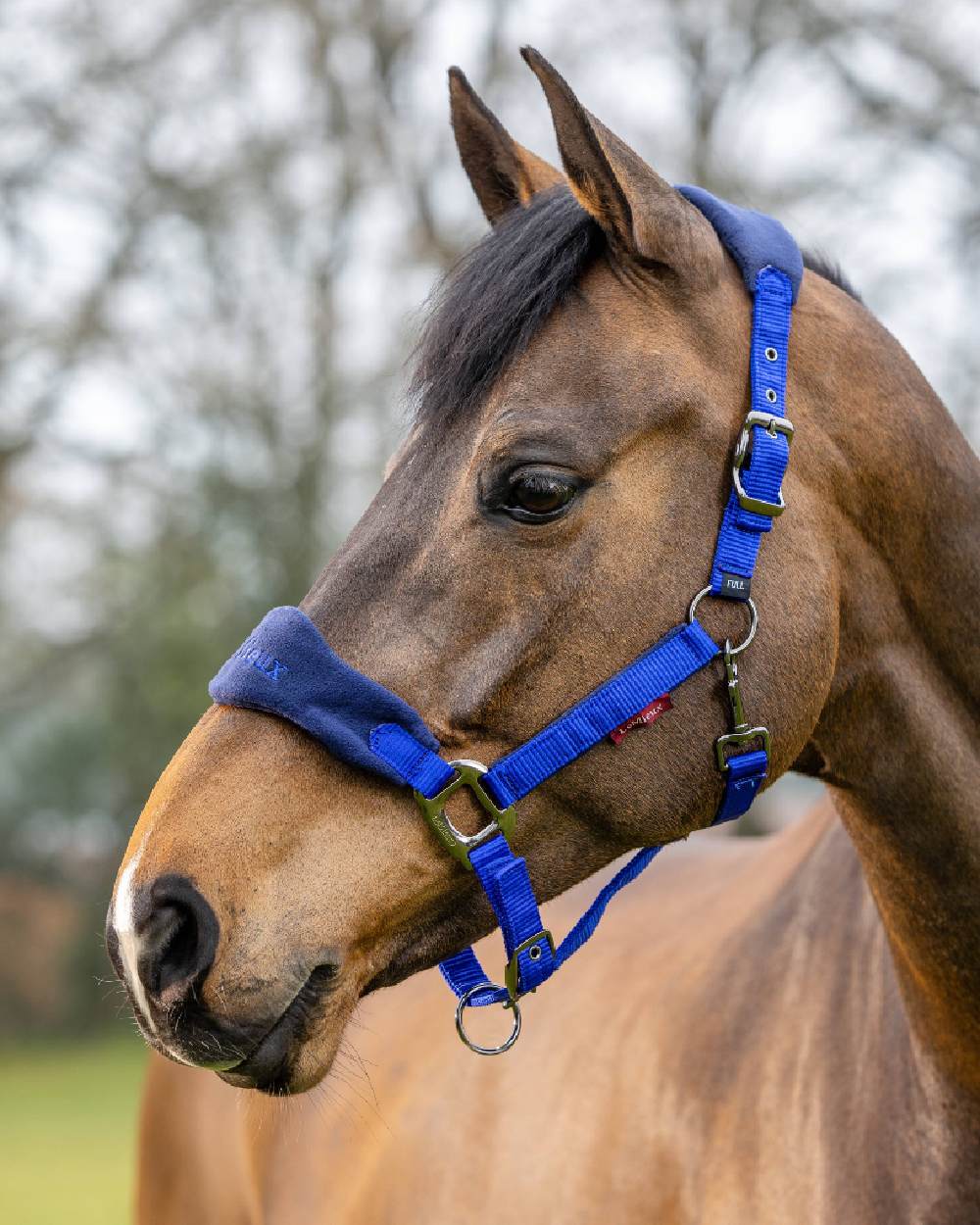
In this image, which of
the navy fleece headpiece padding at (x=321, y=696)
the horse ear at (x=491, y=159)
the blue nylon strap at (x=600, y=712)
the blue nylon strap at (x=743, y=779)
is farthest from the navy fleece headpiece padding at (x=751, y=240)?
the navy fleece headpiece padding at (x=321, y=696)

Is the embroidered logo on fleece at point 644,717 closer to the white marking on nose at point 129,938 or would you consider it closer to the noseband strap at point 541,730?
the noseband strap at point 541,730

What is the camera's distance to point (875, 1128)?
2049 millimetres

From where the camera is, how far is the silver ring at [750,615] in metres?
1.80

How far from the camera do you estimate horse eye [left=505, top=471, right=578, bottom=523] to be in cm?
177

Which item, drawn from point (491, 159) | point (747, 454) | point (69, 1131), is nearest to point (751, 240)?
point (747, 454)

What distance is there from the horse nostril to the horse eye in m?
0.68

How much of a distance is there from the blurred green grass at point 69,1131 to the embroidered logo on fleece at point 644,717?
780 centimetres

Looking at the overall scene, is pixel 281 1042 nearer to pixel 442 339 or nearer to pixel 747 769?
pixel 747 769

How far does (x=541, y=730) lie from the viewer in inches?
69.8

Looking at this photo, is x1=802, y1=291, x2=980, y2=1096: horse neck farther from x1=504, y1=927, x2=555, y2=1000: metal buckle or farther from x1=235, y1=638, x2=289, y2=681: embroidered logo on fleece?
x1=235, y1=638, x2=289, y2=681: embroidered logo on fleece

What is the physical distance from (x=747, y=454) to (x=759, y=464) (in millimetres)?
23

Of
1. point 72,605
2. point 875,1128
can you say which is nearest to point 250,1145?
point 875,1128

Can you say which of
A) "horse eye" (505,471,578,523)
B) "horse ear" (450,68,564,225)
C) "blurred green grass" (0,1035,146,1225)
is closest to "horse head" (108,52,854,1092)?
"horse eye" (505,471,578,523)

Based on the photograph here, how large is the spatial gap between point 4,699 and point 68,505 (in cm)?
310
